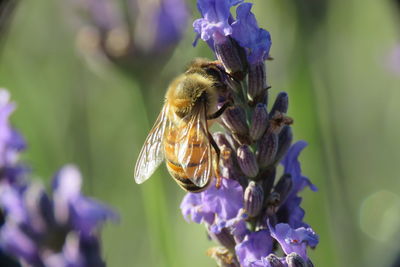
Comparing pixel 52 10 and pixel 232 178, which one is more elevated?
pixel 52 10

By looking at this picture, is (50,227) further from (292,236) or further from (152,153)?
(292,236)

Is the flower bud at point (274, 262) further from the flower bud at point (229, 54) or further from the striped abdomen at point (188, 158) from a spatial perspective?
the flower bud at point (229, 54)

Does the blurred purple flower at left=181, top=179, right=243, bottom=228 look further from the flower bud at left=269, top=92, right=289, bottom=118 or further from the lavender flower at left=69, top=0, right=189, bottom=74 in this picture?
the lavender flower at left=69, top=0, right=189, bottom=74

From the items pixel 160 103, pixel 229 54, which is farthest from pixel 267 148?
pixel 160 103

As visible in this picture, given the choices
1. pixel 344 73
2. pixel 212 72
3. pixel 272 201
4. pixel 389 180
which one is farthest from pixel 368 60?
pixel 272 201

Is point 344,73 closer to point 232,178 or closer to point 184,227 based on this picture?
point 184,227

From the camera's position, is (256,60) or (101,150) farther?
(101,150)
